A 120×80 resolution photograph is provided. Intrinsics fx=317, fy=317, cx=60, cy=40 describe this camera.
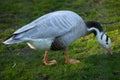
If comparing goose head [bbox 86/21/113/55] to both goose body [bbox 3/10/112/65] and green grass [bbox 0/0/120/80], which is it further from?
goose body [bbox 3/10/112/65]

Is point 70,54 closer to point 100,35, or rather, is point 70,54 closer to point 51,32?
point 100,35

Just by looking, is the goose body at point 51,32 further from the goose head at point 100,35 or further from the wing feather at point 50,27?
the goose head at point 100,35

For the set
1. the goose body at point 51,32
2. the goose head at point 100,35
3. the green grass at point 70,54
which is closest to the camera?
the goose body at point 51,32

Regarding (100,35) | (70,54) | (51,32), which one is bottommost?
(70,54)

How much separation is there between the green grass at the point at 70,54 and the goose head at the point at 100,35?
28 cm

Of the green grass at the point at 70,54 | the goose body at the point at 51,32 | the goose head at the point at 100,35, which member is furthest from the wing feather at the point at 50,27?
the green grass at the point at 70,54

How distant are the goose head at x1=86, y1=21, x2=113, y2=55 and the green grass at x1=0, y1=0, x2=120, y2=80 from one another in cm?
28

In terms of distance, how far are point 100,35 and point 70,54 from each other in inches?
40.3

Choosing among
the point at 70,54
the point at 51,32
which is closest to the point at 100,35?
the point at 70,54

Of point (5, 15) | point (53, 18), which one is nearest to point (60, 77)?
point (53, 18)

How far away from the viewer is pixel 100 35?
7684 mm

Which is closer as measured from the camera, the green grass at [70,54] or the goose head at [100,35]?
the green grass at [70,54]

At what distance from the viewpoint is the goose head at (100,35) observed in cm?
760

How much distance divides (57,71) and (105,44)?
1.34 metres
